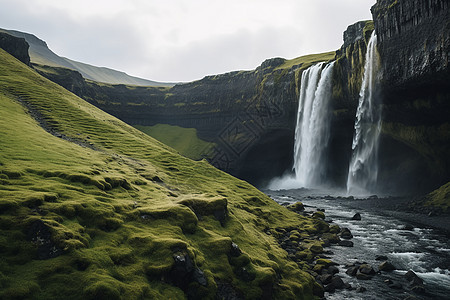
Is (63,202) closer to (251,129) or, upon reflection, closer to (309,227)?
(309,227)

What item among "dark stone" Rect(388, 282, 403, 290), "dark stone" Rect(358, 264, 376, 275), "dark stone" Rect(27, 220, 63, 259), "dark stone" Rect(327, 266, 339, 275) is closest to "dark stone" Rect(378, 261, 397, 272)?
"dark stone" Rect(358, 264, 376, 275)

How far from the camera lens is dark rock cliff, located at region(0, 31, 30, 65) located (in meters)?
92.6

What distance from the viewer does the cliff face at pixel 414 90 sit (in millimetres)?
39797

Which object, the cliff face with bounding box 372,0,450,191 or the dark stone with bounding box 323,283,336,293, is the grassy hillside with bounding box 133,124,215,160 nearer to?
the cliff face with bounding box 372,0,450,191

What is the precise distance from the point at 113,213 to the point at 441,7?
47.2 m

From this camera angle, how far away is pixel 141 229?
16609 millimetres

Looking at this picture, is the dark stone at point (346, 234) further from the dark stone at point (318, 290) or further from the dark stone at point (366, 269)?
the dark stone at point (318, 290)

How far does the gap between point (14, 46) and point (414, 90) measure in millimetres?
113002

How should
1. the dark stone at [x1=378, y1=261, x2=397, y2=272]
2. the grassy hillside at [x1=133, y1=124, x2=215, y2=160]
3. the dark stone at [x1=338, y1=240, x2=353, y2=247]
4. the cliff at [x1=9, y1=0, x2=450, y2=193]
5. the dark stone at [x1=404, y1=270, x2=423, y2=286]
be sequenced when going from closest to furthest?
the dark stone at [x1=404, y1=270, x2=423, y2=286], the dark stone at [x1=378, y1=261, x2=397, y2=272], the dark stone at [x1=338, y1=240, x2=353, y2=247], the cliff at [x1=9, y1=0, x2=450, y2=193], the grassy hillside at [x1=133, y1=124, x2=215, y2=160]

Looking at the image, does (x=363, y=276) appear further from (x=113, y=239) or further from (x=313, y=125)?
(x=313, y=125)

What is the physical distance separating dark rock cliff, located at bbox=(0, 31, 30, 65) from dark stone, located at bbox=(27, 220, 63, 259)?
106 metres

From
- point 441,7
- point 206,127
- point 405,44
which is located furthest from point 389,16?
point 206,127

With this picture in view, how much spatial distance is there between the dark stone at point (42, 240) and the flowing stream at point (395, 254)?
15.3m

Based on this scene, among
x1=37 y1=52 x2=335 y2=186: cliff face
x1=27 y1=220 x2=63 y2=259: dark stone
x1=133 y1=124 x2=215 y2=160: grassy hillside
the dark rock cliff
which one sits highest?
the dark rock cliff
